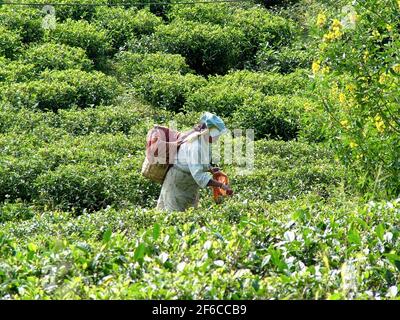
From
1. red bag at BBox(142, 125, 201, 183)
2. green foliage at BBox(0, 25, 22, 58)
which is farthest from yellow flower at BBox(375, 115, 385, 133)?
green foliage at BBox(0, 25, 22, 58)

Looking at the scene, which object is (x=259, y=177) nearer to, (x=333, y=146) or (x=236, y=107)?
(x=333, y=146)

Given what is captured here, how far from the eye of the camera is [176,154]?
349 inches

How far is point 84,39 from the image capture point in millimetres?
16328

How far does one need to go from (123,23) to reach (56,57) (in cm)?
221

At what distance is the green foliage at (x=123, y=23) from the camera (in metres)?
17.1

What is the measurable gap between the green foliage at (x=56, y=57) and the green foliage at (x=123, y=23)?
1.34m

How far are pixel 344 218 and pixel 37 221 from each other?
3021 millimetres

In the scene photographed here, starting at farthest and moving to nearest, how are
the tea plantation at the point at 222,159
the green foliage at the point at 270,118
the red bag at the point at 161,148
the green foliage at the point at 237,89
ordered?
the green foliage at the point at 237,89 → the green foliage at the point at 270,118 → the red bag at the point at 161,148 → the tea plantation at the point at 222,159

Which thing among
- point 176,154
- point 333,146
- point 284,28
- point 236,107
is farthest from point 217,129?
point 284,28

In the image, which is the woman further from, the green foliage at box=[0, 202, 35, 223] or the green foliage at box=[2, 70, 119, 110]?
the green foliage at box=[2, 70, 119, 110]

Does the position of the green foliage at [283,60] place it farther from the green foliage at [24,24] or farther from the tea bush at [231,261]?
the tea bush at [231,261]

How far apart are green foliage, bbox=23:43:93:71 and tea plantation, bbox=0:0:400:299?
0.02 m

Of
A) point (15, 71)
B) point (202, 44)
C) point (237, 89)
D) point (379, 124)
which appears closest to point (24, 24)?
point (15, 71)

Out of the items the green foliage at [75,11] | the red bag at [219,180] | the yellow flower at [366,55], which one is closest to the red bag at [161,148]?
the red bag at [219,180]
